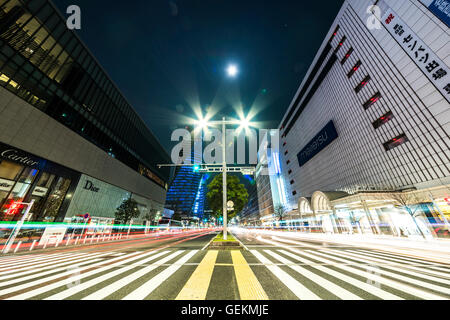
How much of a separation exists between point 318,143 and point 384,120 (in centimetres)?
1388

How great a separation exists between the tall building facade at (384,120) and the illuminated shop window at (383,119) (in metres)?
0.11

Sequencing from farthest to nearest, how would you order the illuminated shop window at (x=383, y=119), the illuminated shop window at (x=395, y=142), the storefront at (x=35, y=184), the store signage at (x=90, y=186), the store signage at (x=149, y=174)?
the store signage at (x=149, y=174) → the store signage at (x=90, y=186) → the illuminated shop window at (x=383, y=119) → the illuminated shop window at (x=395, y=142) → the storefront at (x=35, y=184)

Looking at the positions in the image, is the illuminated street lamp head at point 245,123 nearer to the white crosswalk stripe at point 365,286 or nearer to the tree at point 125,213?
the white crosswalk stripe at point 365,286

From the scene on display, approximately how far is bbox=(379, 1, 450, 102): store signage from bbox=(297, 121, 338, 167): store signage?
14.1 m

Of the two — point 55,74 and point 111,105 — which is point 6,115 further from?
point 111,105

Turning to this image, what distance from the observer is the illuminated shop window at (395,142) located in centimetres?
1984

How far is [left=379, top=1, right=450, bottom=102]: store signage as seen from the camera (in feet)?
52.4

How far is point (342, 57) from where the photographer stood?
30.0 m

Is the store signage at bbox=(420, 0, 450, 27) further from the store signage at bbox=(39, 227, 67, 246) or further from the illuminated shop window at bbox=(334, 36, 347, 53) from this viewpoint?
the store signage at bbox=(39, 227, 67, 246)

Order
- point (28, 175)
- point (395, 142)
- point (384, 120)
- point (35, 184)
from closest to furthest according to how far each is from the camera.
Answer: point (28, 175) < point (35, 184) < point (395, 142) < point (384, 120)

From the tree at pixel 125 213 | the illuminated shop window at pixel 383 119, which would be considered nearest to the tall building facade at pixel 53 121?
the tree at pixel 125 213

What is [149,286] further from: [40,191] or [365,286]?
[40,191]

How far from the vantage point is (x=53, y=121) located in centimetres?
2030

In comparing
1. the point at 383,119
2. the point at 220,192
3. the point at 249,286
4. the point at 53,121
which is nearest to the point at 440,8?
the point at 383,119
